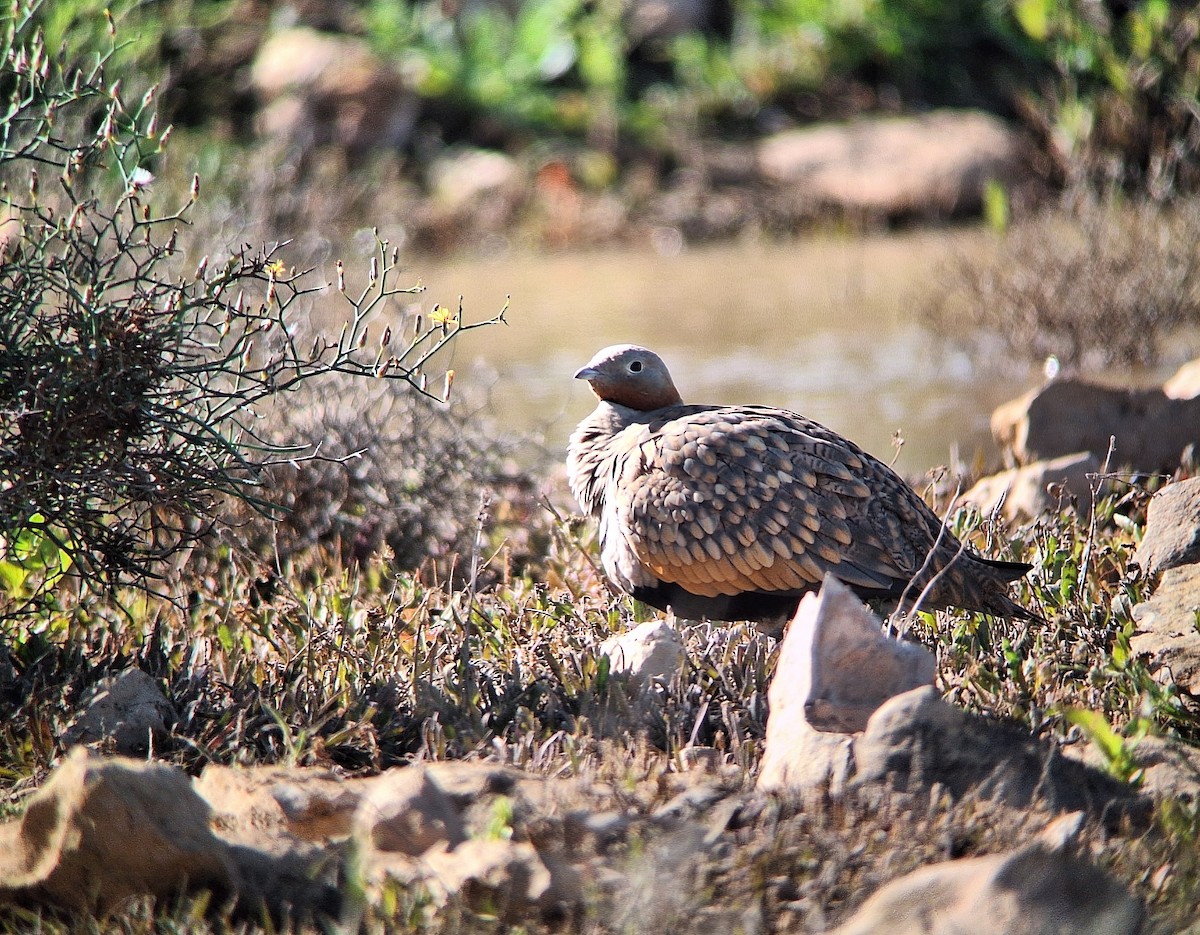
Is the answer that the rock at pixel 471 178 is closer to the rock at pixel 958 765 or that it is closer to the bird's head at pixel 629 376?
the bird's head at pixel 629 376

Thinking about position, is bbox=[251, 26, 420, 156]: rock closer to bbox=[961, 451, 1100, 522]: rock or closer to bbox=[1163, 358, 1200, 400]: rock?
bbox=[1163, 358, 1200, 400]: rock

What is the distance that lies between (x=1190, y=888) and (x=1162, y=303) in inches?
219

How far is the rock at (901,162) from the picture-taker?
13242 millimetres

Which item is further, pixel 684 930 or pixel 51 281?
pixel 51 281

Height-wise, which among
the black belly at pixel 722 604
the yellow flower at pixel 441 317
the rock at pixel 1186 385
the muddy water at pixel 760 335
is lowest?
the black belly at pixel 722 604

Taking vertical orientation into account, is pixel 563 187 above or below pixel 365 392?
above

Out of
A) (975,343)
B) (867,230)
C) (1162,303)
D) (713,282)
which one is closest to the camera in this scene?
(1162,303)

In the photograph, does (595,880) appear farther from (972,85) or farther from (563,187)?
(972,85)

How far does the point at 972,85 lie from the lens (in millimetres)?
15484

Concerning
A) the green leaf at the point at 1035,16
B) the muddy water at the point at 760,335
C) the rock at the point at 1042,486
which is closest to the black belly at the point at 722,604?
the rock at the point at 1042,486

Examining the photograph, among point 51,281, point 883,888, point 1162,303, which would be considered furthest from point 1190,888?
point 1162,303

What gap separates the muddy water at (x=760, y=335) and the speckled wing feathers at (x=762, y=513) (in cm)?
190

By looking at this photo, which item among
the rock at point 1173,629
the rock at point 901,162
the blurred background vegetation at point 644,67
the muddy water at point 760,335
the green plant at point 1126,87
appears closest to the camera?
the rock at point 1173,629

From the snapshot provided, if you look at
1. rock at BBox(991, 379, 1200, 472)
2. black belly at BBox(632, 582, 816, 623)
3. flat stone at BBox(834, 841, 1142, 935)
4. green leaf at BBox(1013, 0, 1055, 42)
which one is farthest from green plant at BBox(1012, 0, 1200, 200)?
flat stone at BBox(834, 841, 1142, 935)
